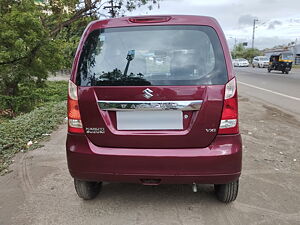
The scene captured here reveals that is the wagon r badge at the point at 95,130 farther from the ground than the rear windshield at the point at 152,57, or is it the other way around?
the rear windshield at the point at 152,57

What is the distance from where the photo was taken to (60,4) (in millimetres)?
13234

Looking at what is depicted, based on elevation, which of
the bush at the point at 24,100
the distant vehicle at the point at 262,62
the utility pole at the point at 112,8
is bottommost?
the distant vehicle at the point at 262,62

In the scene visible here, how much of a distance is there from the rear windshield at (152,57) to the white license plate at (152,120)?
0.26m

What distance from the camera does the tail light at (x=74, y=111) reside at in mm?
2643

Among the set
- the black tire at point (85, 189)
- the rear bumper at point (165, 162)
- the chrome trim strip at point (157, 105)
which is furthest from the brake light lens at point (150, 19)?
the black tire at point (85, 189)

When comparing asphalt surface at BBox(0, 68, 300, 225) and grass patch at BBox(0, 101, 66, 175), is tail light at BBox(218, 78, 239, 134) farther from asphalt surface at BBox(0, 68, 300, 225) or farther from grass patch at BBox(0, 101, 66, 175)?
grass patch at BBox(0, 101, 66, 175)

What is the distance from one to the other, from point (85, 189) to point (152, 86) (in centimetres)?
136

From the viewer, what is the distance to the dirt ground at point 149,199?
2.77m

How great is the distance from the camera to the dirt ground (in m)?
2.77

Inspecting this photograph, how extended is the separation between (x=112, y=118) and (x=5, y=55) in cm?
710

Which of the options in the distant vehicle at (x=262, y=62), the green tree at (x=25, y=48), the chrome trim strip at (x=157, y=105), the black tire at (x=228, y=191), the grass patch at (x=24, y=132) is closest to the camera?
the chrome trim strip at (x=157, y=105)

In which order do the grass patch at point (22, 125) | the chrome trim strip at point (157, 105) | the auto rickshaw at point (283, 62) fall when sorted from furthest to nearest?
the auto rickshaw at point (283, 62) < the grass patch at point (22, 125) < the chrome trim strip at point (157, 105)

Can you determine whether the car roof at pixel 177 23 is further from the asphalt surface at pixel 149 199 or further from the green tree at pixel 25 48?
the green tree at pixel 25 48

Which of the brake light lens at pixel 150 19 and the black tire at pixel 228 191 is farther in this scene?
the black tire at pixel 228 191
